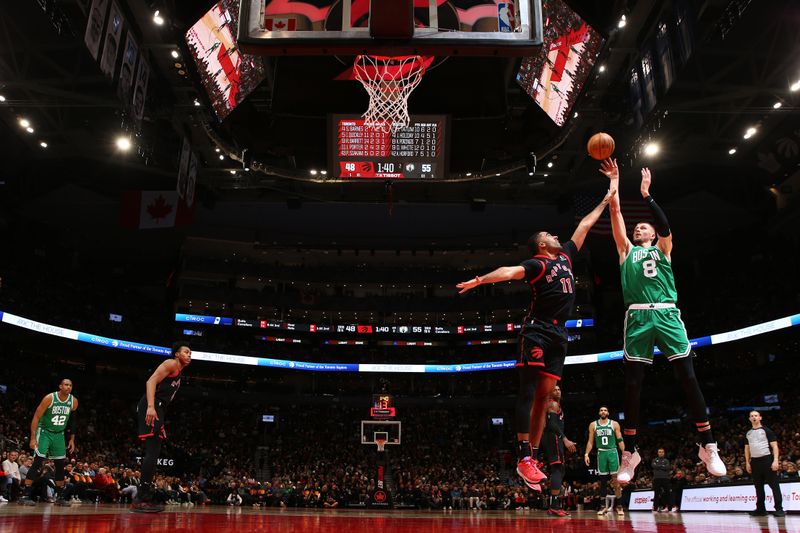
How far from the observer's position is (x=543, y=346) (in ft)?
21.0

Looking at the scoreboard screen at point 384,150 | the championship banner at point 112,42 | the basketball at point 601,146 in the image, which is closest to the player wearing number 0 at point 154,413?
the basketball at point 601,146

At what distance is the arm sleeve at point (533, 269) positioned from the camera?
Answer: 630 centimetres

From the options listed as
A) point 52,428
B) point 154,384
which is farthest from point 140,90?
point 154,384

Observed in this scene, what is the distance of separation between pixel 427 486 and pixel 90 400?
18.1 m

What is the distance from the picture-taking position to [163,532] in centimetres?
405

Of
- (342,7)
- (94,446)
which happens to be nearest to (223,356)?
(94,446)

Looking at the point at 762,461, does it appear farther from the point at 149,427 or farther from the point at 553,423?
the point at 149,427

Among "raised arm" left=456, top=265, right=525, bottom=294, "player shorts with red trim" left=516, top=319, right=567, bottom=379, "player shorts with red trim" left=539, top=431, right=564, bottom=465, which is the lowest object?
"player shorts with red trim" left=539, top=431, right=564, bottom=465

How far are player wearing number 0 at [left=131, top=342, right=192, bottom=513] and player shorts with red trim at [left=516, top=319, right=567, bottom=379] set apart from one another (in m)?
4.05

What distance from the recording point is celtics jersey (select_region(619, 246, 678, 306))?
245 inches

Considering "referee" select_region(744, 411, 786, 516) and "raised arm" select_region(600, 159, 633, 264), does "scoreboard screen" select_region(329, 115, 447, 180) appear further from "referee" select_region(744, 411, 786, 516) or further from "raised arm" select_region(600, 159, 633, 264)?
"raised arm" select_region(600, 159, 633, 264)

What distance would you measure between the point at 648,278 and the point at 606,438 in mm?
5845

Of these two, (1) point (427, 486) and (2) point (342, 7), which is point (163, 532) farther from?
(1) point (427, 486)

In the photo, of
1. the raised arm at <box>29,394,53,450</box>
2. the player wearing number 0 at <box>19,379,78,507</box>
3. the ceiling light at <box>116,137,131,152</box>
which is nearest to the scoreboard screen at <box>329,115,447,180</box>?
the player wearing number 0 at <box>19,379,78,507</box>
